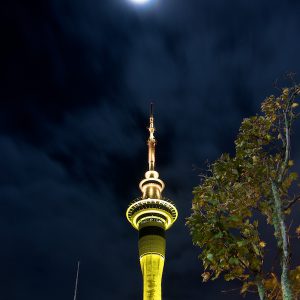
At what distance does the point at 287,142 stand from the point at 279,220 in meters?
2.79

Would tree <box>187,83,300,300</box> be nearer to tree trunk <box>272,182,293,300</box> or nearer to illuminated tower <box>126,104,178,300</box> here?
tree trunk <box>272,182,293,300</box>

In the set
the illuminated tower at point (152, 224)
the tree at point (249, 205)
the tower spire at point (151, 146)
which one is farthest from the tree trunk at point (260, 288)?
the tower spire at point (151, 146)

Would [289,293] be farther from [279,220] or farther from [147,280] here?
[147,280]

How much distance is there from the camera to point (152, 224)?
96.3 meters

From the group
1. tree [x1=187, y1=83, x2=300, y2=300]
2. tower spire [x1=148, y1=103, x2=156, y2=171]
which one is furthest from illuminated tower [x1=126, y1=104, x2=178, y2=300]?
tree [x1=187, y1=83, x2=300, y2=300]

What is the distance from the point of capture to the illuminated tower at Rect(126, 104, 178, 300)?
89.2 meters

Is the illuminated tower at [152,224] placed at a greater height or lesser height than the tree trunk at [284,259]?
greater

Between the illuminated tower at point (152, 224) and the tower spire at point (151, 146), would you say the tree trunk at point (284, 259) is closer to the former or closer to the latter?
the illuminated tower at point (152, 224)

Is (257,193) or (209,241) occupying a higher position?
(257,193)

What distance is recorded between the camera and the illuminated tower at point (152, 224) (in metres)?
89.2

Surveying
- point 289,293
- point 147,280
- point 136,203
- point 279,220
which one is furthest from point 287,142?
point 136,203

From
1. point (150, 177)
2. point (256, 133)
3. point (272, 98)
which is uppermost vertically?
point (150, 177)

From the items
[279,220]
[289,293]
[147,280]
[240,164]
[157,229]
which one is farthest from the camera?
[157,229]

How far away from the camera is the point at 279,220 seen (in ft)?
43.8
